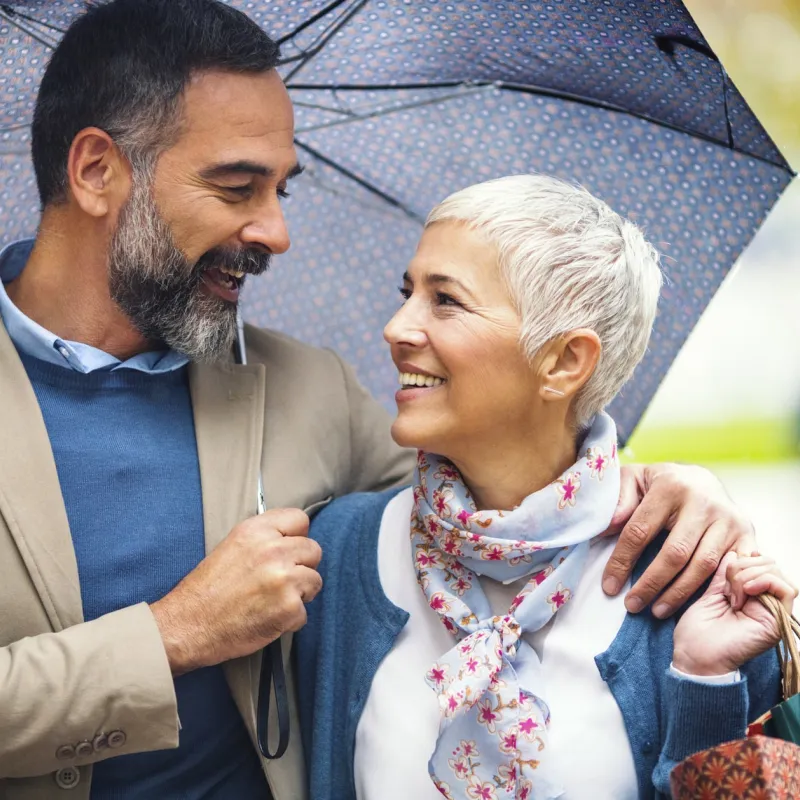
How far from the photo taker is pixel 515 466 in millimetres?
2209

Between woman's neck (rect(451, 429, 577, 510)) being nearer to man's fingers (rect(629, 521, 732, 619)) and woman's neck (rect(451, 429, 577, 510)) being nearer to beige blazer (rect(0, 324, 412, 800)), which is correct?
man's fingers (rect(629, 521, 732, 619))

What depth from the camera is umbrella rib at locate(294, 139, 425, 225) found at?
276 centimetres

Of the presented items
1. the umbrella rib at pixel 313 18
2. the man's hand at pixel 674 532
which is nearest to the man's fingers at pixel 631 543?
the man's hand at pixel 674 532

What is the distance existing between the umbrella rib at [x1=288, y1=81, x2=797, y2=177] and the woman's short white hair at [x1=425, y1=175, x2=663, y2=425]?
530 millimetres

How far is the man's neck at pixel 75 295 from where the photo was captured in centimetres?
249

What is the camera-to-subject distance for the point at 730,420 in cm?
283

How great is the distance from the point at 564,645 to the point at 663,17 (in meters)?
1.51

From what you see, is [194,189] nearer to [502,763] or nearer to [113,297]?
[113,297]

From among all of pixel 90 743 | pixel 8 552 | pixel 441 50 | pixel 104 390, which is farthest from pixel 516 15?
pixel 90 743

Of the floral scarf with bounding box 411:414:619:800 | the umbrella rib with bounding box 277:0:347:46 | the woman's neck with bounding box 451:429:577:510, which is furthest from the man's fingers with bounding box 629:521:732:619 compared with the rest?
the umbrella rib with bounding box 277:0:347:46

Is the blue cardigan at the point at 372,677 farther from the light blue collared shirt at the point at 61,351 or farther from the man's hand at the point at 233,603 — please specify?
the light blue collared shirt at the point at 61,351

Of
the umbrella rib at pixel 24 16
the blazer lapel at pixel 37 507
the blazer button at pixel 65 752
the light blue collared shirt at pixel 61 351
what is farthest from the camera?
the umbrella rib at pixel 24 16

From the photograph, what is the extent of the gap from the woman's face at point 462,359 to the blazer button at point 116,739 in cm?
79

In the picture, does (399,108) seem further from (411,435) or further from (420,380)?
(411,435)
